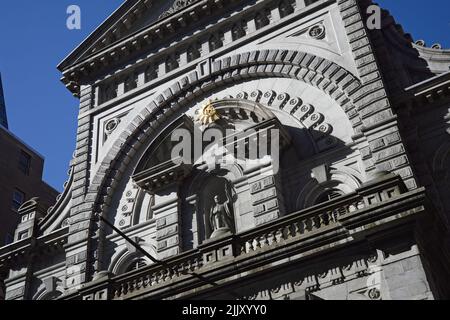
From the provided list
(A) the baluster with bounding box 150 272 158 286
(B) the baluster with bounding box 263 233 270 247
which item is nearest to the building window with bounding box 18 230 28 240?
(A) the baluster with bounding box 150 272 158 286

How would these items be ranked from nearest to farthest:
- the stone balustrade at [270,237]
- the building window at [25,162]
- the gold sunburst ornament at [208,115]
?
1. the stone balustrade at [270,237]
2. the gold sunburst ornament at [208,115]
3. the building window at [25,162]

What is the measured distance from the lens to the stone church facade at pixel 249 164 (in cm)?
1947

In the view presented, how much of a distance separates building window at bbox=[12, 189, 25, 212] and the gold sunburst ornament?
2455 centimetres

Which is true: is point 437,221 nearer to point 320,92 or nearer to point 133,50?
point 320,92

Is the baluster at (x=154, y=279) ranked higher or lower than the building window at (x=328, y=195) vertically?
lower

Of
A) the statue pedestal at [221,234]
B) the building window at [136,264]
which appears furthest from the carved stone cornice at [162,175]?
the statue pedestal at [221,234]

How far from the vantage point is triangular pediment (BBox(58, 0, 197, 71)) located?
115 feet

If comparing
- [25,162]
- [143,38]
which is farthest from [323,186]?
[25,162]

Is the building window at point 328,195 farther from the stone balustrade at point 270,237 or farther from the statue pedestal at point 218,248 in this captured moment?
the statue pedestal at point 218,248

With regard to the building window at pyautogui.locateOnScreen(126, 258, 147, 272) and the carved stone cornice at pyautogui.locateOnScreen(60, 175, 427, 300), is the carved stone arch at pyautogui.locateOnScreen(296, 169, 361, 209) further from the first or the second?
the building window at pyautogui.locateOnScreen(126, 258, 147, 272)

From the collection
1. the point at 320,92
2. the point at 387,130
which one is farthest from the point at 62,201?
the point at 387,130

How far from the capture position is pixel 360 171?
24.1 metres

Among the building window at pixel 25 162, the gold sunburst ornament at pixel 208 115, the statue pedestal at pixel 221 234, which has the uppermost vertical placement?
the building window at pixel 25 162

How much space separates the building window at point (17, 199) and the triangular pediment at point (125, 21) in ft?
57.3
